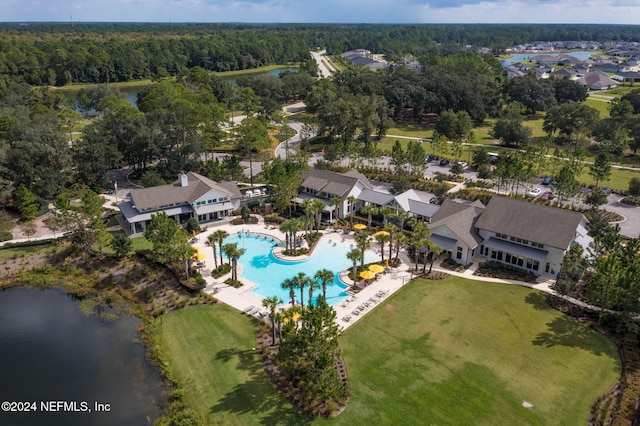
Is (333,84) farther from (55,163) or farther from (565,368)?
(565,368)

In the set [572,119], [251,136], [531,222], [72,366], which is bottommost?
[72,366]

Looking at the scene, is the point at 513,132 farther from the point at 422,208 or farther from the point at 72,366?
the point at 72,366

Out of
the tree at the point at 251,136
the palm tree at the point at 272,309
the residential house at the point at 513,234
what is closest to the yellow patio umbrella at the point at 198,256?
the palm tree at the point at 272,309

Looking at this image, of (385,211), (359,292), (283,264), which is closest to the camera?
(359,292)

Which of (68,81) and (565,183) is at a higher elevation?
(68,81)

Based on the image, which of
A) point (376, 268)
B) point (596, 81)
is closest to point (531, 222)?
point (376, 268)

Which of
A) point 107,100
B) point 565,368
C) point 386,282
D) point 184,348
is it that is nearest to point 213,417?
point 184,348

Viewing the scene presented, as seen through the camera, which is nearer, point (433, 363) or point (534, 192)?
point (433, 363)
